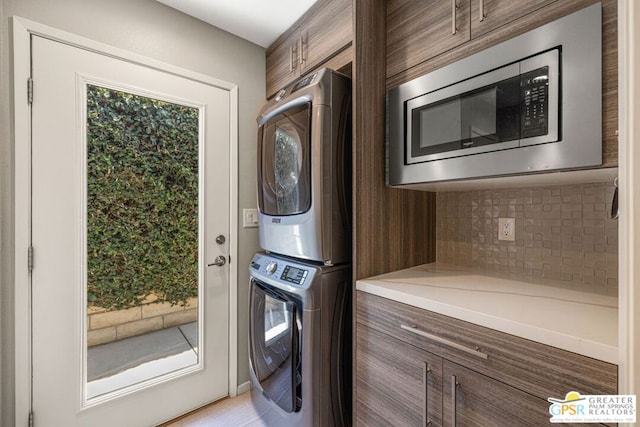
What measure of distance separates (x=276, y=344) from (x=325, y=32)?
5.50ft

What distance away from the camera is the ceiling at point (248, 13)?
1.54 m

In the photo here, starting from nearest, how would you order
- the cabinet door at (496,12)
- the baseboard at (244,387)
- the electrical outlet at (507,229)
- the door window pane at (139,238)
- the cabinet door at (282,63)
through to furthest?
1. the cabinet door at (496,12)
2. the electrical outlet at (507,229)
3. the door window pane at (139,238)
4. the cabinet door at (282,63)
5. the baseboard at (244,387)

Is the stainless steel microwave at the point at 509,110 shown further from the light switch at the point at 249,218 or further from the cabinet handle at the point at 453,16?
the light switch at the point at 249,218

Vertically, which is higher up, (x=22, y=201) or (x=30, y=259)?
(x=22, y=201)

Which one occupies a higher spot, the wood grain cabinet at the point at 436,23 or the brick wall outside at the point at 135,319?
the wood grain cabinet at the point at 436,23

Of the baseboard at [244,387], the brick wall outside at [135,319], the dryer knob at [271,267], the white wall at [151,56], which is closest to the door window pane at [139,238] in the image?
the brick wall outside at [135,319]

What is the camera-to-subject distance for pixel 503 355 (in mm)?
763

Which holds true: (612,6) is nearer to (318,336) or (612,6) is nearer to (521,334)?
(521,334)

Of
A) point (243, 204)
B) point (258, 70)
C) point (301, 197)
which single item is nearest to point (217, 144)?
point (243, 204)

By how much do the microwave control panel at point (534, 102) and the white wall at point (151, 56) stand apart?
5.08 ft

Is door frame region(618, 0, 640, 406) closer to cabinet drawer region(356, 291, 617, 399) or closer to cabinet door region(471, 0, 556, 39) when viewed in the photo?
cabinet drawer region(356, 291, 617, 399)

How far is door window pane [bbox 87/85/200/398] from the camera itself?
4.73ft

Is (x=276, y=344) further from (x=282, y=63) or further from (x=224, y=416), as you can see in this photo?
(x=282, y=63)

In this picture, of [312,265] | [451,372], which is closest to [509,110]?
[451,372]
